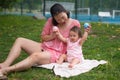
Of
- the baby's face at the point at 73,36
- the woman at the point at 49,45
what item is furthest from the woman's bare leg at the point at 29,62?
the baby's face at the point at 73,36

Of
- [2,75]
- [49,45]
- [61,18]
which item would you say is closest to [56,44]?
[49,45]

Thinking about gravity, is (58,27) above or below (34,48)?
above

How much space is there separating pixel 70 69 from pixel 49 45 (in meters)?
0.62

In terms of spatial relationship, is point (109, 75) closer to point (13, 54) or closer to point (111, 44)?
point (13, 54)

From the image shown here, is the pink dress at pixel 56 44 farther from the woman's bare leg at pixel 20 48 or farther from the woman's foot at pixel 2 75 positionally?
the woman's foot at pixel 2 75

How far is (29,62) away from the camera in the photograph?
4.85 m

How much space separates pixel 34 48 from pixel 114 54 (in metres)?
1.64

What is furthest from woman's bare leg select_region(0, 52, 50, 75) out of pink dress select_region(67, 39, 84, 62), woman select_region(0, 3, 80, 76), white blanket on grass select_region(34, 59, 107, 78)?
pink dress select_region(67, 39, 84, 62)

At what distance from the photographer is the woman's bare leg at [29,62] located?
4.69 metres

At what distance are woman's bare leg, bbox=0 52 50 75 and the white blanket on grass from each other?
114 mm

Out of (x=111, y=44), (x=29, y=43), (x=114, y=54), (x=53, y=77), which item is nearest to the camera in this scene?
(x=53, y=77)

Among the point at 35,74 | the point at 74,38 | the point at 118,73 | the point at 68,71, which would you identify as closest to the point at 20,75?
the point at 35,74

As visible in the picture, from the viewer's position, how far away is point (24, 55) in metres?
6.34

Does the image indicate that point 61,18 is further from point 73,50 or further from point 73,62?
point 73,62
